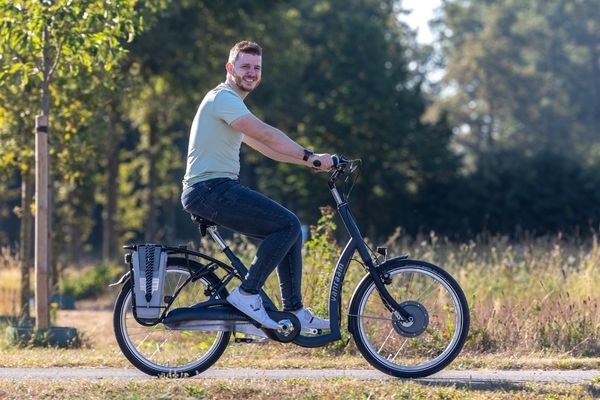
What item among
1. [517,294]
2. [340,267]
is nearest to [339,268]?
[340,267]

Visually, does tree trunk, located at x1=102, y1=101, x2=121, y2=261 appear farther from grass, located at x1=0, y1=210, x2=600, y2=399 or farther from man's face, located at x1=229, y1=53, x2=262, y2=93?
man's face, located at x1=229, y1=53, x2=262, y2=93

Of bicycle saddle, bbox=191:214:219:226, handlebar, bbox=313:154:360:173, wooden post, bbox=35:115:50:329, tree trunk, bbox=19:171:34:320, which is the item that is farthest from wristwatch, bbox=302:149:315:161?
tree trunk, bbox=19:171:34:320

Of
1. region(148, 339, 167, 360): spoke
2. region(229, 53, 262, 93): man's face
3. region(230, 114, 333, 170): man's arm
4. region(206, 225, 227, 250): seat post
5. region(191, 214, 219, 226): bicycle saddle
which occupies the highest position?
region(229, 53, 262, 93): man's face

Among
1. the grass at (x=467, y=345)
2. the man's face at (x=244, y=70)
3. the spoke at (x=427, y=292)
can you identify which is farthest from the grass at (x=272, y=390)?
the man's face at (x=244, y=70)

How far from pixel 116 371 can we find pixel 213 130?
6.76ft

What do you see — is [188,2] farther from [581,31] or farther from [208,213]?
[581,31]

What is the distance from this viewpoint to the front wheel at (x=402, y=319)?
778 centimetres

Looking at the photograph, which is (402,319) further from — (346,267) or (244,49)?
(244,49)

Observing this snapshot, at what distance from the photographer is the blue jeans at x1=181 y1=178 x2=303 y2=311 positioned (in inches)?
298

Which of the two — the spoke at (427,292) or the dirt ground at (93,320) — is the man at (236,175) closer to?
the spoke at (427,292)

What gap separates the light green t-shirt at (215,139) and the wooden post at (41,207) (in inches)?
156

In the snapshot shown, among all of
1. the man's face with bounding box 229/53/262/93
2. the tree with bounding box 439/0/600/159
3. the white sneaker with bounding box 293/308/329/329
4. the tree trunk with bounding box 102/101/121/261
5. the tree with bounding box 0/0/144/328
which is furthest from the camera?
the tree with bounding box 439/0/600/159

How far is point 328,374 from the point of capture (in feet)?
27.0

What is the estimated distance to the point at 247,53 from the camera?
7.69 m
